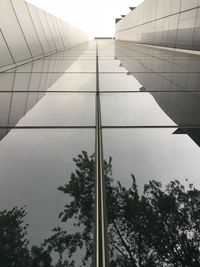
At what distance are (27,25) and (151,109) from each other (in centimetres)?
702

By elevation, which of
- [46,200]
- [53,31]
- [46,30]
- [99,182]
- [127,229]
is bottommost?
[127,229]

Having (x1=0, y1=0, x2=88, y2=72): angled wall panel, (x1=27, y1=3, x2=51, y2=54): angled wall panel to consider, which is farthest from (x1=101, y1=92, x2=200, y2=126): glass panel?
(x1=27, y1=3, x2=51, y2=54): angled wall panel

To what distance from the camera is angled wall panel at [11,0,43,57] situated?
9.95 meters

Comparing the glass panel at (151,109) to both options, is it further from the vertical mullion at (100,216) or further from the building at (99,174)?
the vertical mullion at (100,216)

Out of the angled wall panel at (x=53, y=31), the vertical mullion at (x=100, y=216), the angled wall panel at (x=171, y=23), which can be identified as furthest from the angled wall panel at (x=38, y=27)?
the vertical mullion at (x=100, y=216)

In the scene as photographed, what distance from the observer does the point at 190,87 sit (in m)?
6.68

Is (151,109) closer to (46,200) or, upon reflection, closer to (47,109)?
(47,109)

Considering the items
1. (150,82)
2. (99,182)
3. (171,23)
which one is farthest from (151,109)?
(171,23)

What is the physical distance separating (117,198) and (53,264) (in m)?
0.84

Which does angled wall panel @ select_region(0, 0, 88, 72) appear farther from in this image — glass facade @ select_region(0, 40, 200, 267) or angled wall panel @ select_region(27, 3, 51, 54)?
glass facade @ select_region(0, 40, 200, 267)

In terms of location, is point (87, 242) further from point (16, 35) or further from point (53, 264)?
point (16, 35)

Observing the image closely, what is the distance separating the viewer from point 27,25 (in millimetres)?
10742

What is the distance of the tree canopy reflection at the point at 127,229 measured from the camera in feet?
6.61

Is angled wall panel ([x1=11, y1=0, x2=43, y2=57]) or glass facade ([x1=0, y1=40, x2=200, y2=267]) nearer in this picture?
glass facade ([x1=0, y1=40, x2=200, y2=267])
